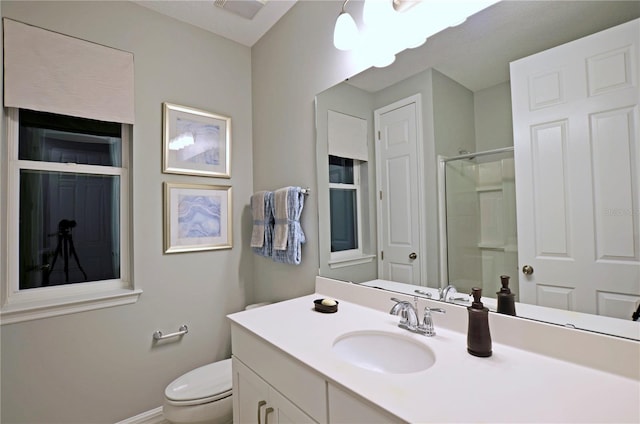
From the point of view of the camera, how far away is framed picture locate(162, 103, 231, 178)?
6.07 ft

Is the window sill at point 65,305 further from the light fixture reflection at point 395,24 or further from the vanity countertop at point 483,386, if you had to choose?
the light fixture reflection at point 395,24

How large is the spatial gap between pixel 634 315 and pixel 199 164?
2108 mm

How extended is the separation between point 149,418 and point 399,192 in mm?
1932

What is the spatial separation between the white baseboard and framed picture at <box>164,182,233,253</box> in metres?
0.95

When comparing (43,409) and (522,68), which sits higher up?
(522,68)

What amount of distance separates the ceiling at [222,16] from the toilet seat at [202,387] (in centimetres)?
217

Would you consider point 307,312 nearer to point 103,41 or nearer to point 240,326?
point 240,326

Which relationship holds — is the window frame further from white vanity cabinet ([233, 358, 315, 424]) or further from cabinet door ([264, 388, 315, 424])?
cabinet door ([264, 388, 315, 424])

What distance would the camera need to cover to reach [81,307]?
155 cm

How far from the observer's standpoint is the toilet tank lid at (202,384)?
1.43m

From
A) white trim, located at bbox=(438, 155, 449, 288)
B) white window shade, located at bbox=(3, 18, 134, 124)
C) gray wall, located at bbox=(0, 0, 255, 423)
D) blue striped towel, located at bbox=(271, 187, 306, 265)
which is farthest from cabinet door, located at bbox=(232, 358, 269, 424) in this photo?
white window shade, located at bbox=(3, 18, 134, 124)

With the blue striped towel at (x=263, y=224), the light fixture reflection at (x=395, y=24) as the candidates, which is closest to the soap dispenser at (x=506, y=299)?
the light fixture reflection at (x=395, y=24)

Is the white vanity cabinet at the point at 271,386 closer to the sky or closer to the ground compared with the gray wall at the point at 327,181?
closer to the ground

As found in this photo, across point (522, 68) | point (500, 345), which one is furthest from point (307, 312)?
point (522, 68)
